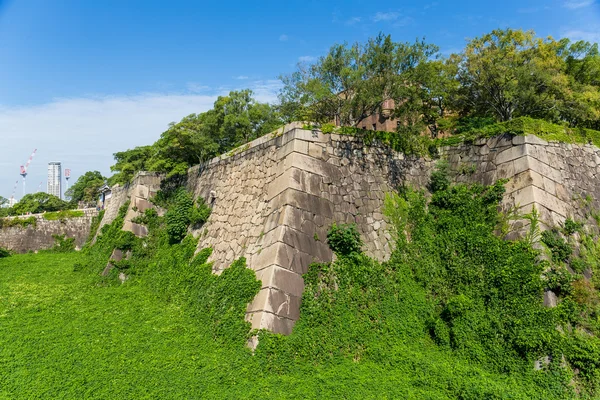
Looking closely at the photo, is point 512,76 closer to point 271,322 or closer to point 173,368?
point 271,322

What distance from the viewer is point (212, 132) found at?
1608cm

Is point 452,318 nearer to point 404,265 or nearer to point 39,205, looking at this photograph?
point 404,265

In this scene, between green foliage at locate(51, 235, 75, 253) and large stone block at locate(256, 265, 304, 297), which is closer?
large stone block at locate(256, 265, 304, 297)

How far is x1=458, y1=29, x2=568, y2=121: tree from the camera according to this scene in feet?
56.3

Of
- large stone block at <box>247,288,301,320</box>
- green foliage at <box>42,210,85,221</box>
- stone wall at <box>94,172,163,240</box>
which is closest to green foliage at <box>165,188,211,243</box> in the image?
stone wall at <box>94,172,163,240</box>

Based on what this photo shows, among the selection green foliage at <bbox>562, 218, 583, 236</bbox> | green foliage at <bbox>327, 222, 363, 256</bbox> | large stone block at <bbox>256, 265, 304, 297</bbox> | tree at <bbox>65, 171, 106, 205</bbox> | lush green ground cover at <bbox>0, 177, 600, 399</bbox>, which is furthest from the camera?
tree at <bbox>65, 171, 106, 205</bbox>

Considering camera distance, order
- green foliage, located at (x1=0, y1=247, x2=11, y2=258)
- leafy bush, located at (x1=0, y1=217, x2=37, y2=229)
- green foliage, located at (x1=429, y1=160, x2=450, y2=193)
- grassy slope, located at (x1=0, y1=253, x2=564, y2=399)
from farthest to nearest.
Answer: leafy bush, located at (x1=0, y1=217, x2=37, y2=229) < green foliage, located at (x1=0, y1=247, x2=11, y2=258) < green foliage, located at (x1=429, y1=160, x2=450, y2=193) < grassy slope, located at (x1=0, y1=253, x2=564, y2=399)

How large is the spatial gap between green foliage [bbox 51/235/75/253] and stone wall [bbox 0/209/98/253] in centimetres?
24

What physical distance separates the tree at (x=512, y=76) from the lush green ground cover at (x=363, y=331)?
10.1 meters

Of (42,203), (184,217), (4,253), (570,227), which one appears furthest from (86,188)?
(570,227)

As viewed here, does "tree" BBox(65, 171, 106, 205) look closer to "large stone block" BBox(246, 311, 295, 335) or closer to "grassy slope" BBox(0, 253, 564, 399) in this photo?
"grassy slope" BBox(0, 253, 564, 399)

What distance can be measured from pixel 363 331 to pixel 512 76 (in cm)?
1509

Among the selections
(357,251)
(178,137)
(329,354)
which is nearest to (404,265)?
(357,251)

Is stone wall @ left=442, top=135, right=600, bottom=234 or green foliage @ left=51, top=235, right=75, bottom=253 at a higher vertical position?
stone wall @ left=442, top=135, right=600, bottom=234
